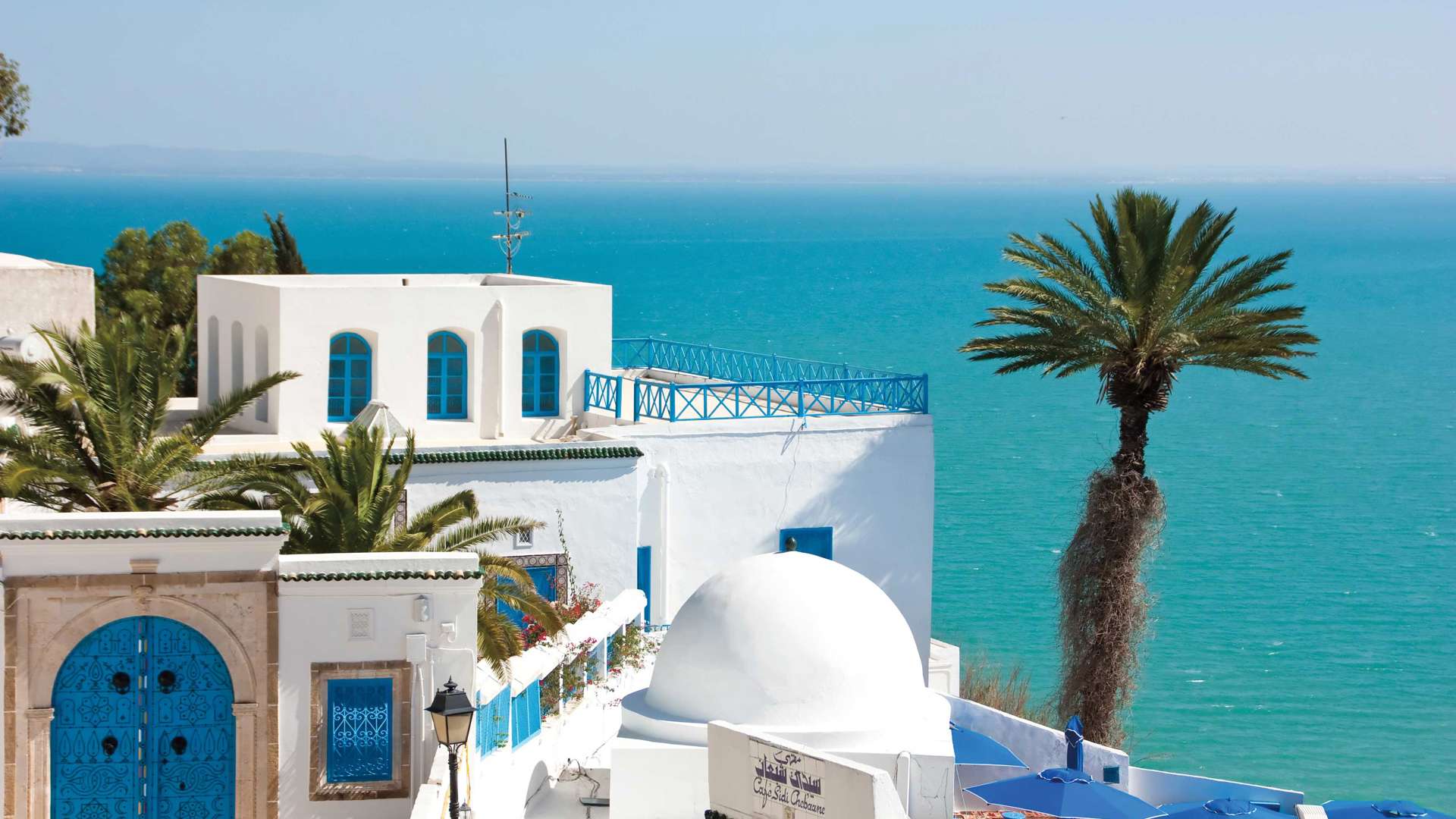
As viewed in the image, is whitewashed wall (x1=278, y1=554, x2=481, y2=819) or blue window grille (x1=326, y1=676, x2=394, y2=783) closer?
whitewashed wall (x1=278, y1=554, x2=481, y2=819)

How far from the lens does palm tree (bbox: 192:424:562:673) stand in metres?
18.3

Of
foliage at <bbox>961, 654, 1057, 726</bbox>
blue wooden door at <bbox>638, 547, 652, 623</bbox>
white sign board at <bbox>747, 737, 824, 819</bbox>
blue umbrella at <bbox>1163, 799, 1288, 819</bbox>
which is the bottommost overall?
foliage at <bbox>961, 654, 1057, 726</bbox>

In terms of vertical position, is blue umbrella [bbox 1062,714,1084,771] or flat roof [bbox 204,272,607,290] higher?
flat roof [bbox 204,272,607,290]

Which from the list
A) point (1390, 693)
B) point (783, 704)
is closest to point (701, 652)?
point (783, 704)

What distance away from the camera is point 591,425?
2859 centimetres

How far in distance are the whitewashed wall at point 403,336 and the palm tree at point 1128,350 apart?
647 cm

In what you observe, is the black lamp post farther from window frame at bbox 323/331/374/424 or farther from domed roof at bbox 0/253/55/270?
domed roof at bbox 0/253/55/270

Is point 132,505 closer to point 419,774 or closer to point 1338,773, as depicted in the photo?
point 419,774

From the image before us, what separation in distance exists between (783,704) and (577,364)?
13.0 m

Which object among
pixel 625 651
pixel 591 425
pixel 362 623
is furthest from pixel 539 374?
pixel 362 623

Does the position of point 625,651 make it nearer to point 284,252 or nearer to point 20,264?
point 20,264

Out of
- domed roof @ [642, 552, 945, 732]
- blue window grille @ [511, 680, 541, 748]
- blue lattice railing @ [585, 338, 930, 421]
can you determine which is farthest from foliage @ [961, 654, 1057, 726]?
blue window grille @ [511, 680, 541, 748]

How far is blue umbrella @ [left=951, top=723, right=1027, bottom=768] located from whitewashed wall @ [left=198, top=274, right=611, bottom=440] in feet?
29.1

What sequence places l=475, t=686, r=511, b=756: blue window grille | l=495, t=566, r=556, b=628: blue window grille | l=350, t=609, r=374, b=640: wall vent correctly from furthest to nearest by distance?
l=495, t=566, r=556, b=628: blue window grille
l=350, t=609, r=374, b=640: wall vent
l=475, t=686, r=511, b=756: blue window grille
